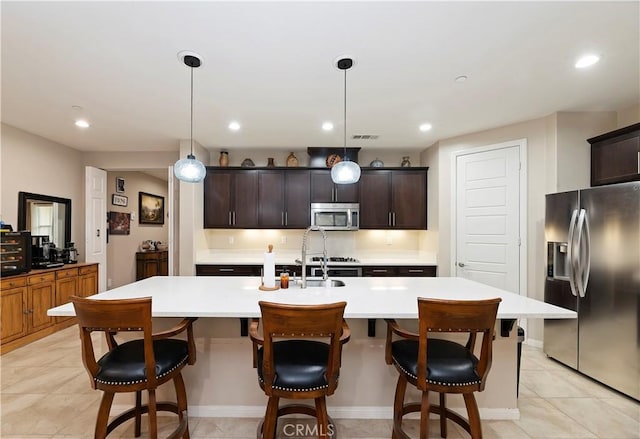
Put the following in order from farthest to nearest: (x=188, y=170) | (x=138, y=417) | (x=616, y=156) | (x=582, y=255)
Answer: (x=616, y=156) < (x=582, y=255) < (x=188, y=170) < (x=138, y=417)

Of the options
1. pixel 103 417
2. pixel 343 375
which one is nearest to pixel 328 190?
pixel 343 375

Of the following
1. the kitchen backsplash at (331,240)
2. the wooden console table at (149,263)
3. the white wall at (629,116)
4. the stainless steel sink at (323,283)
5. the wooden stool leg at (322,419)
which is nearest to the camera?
the wooden stool leg at (322,419)

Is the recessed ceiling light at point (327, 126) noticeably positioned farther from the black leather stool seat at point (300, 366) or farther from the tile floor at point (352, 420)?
the tile floor at point (352, 420)

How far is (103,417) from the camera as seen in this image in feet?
5.06

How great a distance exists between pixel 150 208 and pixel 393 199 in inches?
209

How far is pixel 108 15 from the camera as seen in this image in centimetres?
171

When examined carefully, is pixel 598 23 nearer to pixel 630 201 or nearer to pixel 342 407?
pixel 630 201

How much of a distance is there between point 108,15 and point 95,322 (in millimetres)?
1727

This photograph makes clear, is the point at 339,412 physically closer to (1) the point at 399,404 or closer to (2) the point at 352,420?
(2) the point at 352,420

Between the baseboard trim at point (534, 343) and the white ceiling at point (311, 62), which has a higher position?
the white ceiling at point (311, 62)

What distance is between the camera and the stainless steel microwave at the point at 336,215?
4426mm

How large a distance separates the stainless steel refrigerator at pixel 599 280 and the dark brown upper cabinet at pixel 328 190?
2423 mm

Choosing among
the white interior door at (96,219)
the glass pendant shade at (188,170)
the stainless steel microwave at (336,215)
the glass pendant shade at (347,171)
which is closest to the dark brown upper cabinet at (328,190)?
the stainless steel microwave at (336,215)

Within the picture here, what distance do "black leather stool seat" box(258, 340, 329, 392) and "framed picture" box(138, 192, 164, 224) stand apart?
18.9 ft
